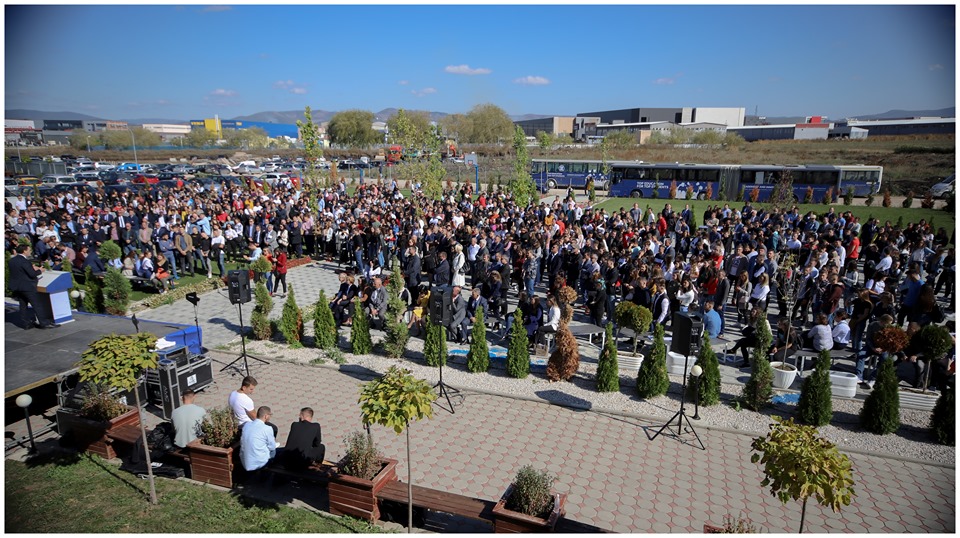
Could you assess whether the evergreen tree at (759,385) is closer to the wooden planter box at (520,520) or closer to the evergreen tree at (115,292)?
the wooden planter box at (520,520)

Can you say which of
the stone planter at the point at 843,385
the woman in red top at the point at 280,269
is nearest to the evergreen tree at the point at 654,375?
the stone planter at the point at 843,385

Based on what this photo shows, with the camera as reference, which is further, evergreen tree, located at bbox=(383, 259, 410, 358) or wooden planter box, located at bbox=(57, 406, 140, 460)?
evergreen tree, located at bbox=(383, 259, 410, 358)

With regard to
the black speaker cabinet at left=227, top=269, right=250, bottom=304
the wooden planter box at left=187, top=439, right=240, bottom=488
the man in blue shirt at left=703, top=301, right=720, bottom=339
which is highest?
the black speaker cabinet at left=227, top=269, right=250, bottom=304

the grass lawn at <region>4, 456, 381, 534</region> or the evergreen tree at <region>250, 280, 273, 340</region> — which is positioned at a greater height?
the evergreen tree at <region>250, 280, 273, 340</region>

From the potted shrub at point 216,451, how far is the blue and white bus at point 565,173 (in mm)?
36356

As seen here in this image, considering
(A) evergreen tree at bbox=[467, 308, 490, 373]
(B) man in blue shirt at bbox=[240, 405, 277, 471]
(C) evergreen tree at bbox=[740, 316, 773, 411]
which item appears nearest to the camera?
(B) man in blue shirt at bbox=[240, 405, 277, 471]

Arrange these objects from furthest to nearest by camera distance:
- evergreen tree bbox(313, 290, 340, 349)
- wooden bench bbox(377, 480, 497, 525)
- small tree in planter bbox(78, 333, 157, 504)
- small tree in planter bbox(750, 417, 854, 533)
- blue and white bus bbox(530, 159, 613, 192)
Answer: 1. blue and white bus bbox(530, 159, 613, 192)
2. evergreen tree bbox(313, 290, 340, 349)
3. small tree in planter bbox(78, 333, 157, 504)
4. wooden bench bbox(377, 480, 497, 525)
5. small tree in planter bbox(750, 417, 854, 533)

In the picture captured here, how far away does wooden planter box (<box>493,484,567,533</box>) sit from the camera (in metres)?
5.23

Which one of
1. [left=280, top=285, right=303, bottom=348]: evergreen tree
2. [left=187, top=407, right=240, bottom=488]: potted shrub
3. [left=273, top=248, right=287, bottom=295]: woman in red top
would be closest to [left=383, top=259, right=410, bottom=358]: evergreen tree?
[left=280, top=285, right=303, bottom=348]: evergreen tree

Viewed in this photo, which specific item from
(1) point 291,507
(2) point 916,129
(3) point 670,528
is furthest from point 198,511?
(2) point 916,129

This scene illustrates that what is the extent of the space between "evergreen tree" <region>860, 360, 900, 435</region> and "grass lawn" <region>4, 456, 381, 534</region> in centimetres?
690

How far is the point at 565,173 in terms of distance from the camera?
43.0m

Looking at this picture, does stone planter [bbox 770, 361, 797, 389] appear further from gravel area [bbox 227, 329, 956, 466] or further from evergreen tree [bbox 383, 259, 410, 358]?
evergreen tree [bbox 383, 259, 410, 358]

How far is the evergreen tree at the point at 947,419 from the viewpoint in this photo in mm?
7360
